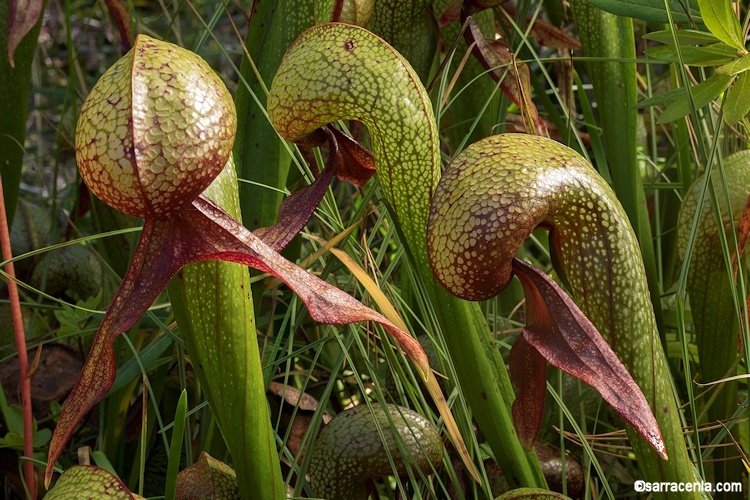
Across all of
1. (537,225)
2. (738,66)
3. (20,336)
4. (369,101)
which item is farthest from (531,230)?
(20,336)

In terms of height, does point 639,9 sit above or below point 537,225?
above

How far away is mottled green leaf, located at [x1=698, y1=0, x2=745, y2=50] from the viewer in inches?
26.2

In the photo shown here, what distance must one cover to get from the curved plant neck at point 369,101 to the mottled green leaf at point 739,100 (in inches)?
11.6

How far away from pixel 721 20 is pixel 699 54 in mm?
56

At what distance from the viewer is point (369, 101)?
570 mm

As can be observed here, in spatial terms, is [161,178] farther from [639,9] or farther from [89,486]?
[639,9]

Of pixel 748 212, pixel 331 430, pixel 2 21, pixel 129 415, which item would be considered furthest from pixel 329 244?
pixel 2 21

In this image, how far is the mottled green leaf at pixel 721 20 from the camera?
666 mm

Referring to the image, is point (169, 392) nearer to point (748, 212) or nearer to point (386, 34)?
point (386, 34)

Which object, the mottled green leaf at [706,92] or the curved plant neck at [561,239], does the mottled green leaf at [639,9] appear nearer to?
the mottled green leaf at [706,92]

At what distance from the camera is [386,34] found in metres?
0.91

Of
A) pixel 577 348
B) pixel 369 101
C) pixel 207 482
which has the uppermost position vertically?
pixel 369 101

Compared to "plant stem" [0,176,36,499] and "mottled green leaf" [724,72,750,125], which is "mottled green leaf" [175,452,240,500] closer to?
"plant stem" [0,176,36,499]

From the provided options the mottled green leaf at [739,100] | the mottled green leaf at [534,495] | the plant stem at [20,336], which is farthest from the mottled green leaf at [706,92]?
the plant stem at [20,336]
